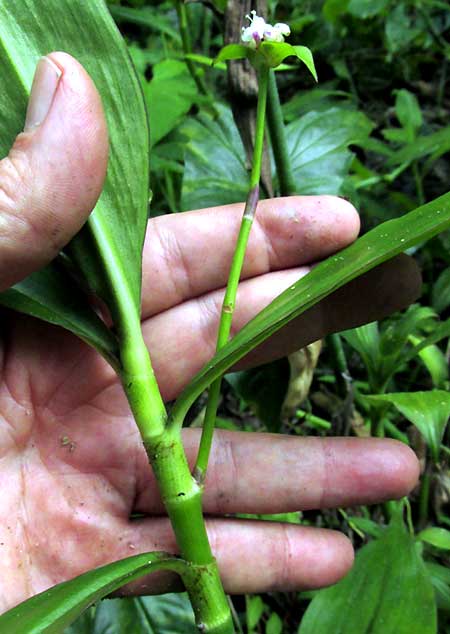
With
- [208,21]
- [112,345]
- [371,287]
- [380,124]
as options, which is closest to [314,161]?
[371,287]

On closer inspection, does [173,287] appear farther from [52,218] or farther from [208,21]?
[208,21]

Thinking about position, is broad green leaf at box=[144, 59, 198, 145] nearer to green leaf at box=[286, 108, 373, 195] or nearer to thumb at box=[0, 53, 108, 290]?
green leaf at box=[286, 108, 373, 195]

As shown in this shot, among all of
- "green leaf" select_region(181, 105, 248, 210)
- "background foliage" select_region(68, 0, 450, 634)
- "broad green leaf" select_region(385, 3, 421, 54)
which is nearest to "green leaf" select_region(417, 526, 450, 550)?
"background foliage" select_region(68, 0, 450, 634)

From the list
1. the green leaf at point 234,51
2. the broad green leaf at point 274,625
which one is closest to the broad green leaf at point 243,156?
the green leaf at point 234,51

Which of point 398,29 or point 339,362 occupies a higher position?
point 398,29

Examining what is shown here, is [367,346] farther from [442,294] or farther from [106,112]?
[106,112]

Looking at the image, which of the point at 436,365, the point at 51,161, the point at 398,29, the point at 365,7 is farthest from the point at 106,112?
the point at 398,29

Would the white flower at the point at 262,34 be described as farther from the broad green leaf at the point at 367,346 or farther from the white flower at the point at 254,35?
the broad green leaf at the point at 367,346
